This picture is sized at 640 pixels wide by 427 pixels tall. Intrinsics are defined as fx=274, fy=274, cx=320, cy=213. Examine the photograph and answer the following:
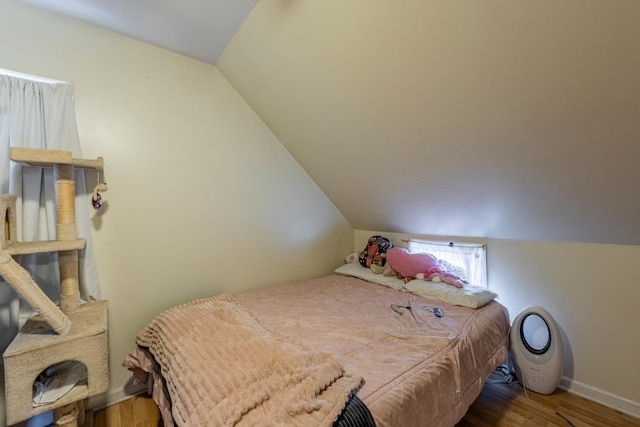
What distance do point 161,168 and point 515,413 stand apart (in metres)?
2.89

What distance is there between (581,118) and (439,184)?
35.8 inches

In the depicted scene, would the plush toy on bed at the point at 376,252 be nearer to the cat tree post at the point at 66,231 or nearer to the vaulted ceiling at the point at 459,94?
the vaulted ceiling at the point at 459,94

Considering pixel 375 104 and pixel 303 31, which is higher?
pixel 303 31

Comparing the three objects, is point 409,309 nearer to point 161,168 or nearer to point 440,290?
point 440,290

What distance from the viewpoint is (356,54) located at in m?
→ 1.56

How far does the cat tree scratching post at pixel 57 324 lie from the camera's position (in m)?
1.11

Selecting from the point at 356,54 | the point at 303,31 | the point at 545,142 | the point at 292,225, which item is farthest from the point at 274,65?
the point at 545,142

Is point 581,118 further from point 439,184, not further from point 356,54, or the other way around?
point 356,54

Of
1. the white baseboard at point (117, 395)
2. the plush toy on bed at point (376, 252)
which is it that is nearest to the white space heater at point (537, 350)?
the plush toy on bed at point (376, 252)

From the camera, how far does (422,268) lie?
2.45 meters

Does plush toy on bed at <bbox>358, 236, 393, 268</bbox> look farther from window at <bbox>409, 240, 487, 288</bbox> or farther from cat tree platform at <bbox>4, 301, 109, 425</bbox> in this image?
cat tree platform at <bbox>4, 301, 109, 425</bbox>

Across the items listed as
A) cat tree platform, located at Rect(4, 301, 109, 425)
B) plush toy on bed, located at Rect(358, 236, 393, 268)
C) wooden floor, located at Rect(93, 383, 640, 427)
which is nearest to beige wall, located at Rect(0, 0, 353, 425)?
wooden floor, located at Rect(93, 383, 640, 427)

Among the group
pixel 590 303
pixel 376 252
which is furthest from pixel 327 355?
pixel 590 303

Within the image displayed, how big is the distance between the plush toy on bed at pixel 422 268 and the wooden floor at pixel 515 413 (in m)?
0.79
